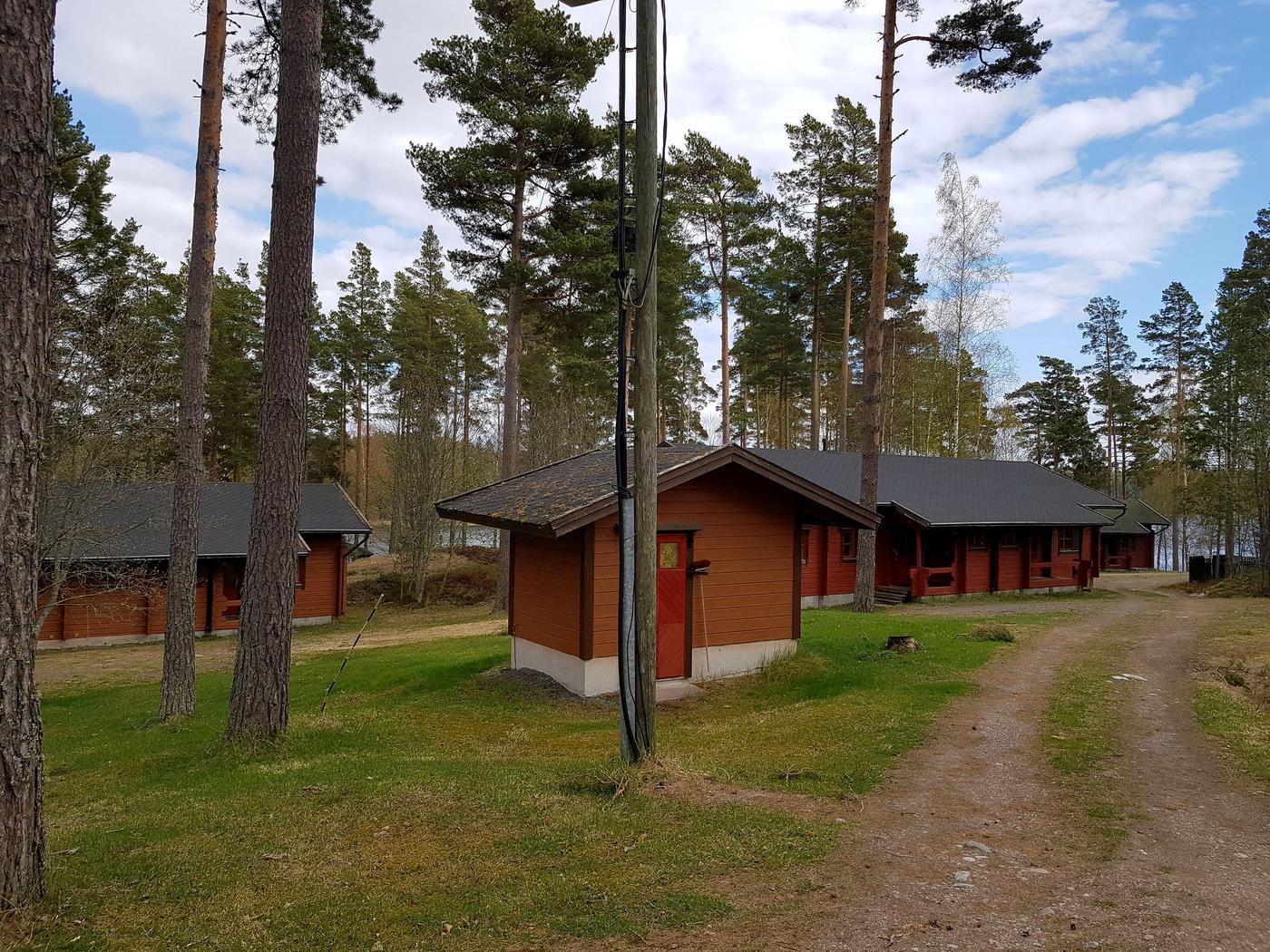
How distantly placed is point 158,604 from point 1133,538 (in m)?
47.7

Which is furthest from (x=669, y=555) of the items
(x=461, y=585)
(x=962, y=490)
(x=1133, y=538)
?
(x=1133, y=538)

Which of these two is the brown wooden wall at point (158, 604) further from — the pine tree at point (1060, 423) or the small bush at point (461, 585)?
the pine tree at point (1060, 423)

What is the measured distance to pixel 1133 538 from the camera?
44969 millimetres

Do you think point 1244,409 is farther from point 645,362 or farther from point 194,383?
point 194,383

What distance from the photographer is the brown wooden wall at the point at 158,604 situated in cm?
2291

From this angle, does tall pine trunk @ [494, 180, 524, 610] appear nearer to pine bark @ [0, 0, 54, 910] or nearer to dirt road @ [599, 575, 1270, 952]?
dirt road @ [599, 575, 1270, 952]

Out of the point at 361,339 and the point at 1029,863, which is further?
the point at 361,339

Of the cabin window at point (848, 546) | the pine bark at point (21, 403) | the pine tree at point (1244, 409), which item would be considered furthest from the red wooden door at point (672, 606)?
the pine tree at point (1244, 409)

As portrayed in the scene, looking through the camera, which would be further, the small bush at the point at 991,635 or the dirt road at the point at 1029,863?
the small bush at the point at 991,635

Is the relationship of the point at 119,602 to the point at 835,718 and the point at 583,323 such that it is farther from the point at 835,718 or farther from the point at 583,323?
the point at 835,718

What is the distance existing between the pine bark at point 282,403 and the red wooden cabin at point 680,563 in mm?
3424

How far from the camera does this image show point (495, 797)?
6.16 metres

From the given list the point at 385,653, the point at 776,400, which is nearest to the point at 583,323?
the point at 385,653

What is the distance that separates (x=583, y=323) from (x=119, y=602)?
16073 mm
